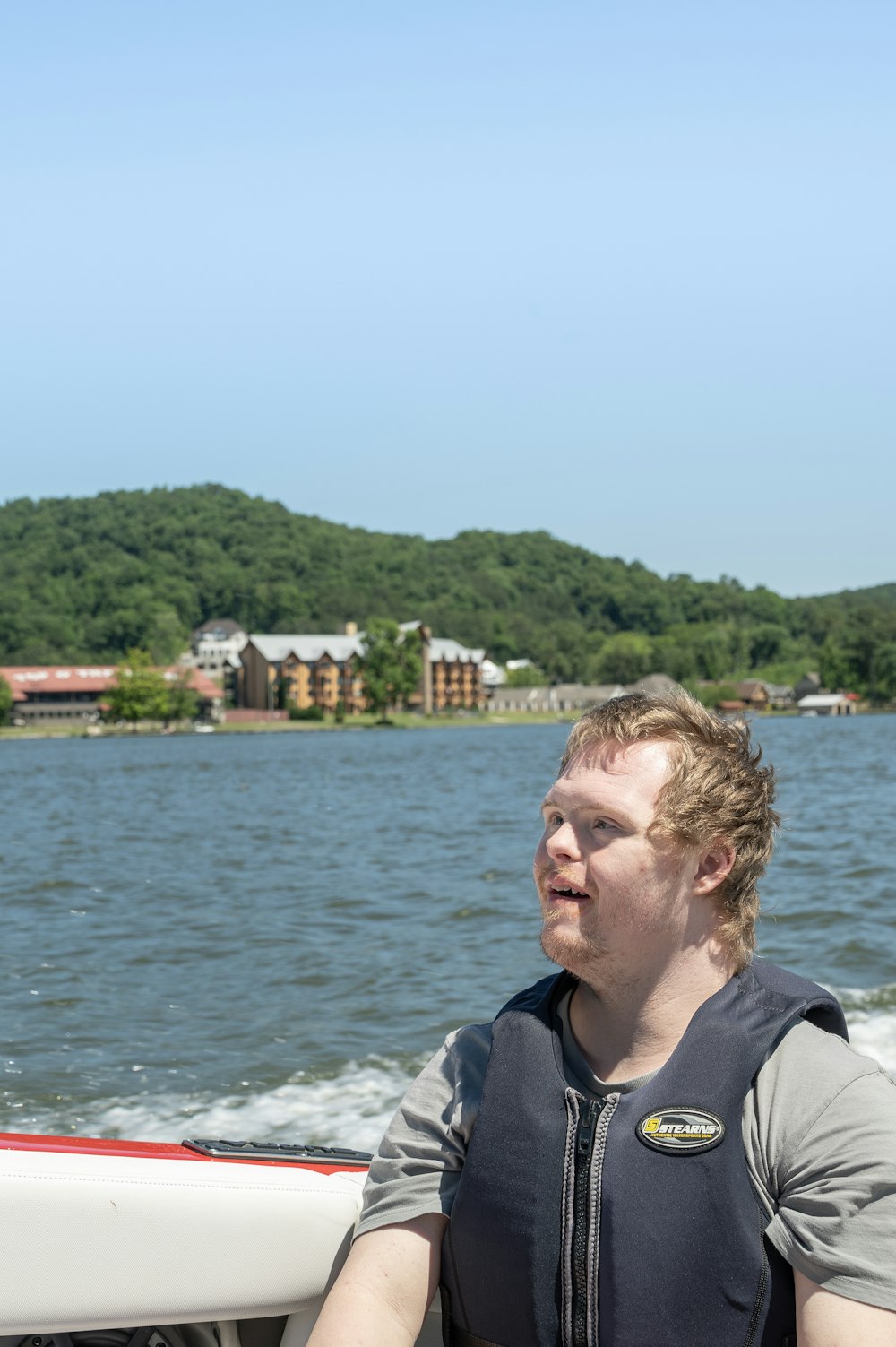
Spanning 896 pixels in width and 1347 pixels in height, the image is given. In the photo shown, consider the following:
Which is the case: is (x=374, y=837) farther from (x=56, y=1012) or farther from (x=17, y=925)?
(x=56, y=1012)

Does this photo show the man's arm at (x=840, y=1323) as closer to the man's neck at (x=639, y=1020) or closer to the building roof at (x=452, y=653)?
the man's neck at (x=639, y=1020)

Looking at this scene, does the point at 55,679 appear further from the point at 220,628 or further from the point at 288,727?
the point at 220,628

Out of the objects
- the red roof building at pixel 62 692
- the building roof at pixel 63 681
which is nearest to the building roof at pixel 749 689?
the building roof at pixel 63 681

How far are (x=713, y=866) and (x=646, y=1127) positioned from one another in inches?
18.3

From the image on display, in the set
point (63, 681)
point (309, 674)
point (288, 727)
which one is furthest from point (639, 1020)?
point (63, 681)

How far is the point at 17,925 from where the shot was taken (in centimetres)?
1370

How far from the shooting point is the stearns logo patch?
2047 millimetres

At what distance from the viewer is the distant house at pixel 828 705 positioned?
144587 millimetres

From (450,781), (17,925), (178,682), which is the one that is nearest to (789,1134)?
(17,925)

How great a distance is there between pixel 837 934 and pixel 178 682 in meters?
106

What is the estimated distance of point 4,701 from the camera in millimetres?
117375

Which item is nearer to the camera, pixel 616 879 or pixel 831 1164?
pixel 831 1164

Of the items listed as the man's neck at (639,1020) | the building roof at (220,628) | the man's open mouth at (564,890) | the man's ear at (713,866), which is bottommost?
the man's neck at (639,1020)

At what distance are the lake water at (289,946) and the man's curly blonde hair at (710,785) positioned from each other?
39 centimetres
